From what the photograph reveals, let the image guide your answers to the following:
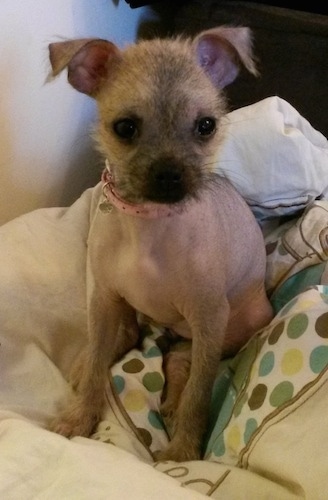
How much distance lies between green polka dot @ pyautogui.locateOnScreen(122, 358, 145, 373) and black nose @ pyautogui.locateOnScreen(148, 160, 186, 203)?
19.4 inches

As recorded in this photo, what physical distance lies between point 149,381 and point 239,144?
619mm

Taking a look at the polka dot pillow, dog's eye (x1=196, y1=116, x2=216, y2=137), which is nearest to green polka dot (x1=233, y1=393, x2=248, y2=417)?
the polka dot pillow

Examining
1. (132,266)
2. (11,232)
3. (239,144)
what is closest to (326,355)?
(132,266)

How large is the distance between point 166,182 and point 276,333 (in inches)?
15.7

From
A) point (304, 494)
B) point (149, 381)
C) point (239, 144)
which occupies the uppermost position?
point (239, 144)

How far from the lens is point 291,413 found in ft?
3.63

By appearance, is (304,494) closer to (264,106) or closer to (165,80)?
(165,80)

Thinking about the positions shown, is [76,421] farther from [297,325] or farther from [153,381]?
[297,325]

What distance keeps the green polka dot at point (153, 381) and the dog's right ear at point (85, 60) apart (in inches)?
24.6

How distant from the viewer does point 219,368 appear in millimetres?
1488

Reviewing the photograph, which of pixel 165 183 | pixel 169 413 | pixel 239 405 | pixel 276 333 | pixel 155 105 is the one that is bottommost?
pixel 169 413

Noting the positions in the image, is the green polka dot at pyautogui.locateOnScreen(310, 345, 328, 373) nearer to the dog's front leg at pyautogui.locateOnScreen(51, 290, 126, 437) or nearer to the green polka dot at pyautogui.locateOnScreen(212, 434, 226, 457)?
the green polka dot at pyautogui.locateOnScreen(212, 434, 226, 457)

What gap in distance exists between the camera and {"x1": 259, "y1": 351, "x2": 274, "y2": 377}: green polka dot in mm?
1233

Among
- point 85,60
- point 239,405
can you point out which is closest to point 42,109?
point 85,60
